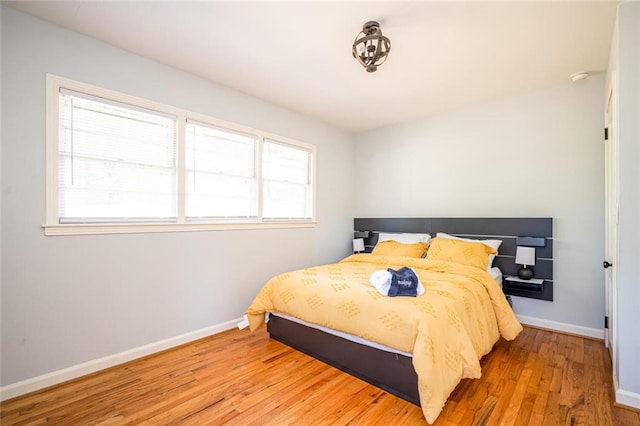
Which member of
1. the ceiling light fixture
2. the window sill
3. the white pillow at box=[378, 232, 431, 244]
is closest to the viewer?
the ceiling light fixture

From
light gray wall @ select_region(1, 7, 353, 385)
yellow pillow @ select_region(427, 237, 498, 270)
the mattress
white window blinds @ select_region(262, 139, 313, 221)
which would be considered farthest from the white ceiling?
the mattress

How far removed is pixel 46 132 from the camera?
7.26 ft

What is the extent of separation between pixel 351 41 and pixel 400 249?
2.41m

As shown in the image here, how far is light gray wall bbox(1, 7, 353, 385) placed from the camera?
2084mm

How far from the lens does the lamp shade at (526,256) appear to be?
3166mm

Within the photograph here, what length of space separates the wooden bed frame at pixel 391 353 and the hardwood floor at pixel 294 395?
0.09m

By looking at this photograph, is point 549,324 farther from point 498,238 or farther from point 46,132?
point 46,132

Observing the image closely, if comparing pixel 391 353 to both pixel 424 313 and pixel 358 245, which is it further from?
pixel 358 245

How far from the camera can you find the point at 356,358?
7.42ft

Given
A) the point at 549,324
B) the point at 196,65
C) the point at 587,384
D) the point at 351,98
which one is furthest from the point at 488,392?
the point at 196,65

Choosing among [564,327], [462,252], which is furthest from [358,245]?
[564,327]

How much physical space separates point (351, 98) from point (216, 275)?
2.57m

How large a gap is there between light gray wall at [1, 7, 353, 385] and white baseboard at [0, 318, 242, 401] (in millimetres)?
45

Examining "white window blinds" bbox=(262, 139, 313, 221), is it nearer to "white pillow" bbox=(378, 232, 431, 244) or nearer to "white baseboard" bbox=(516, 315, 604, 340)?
"white pillow" bbox=(378, 232, 431, 244)
